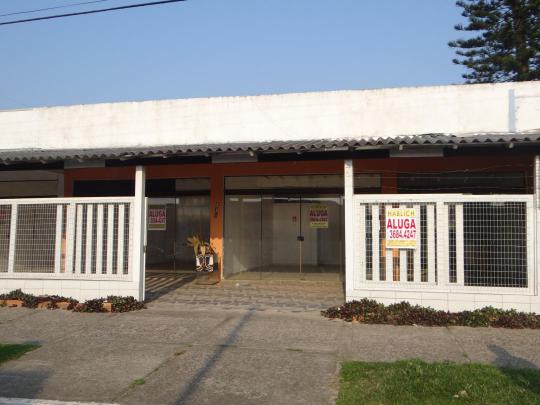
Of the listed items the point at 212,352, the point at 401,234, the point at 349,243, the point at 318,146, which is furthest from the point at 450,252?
the point at 212,352

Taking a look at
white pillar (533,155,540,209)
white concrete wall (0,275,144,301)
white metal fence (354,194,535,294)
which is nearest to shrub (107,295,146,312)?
white concrete wall (0,275,144,301)

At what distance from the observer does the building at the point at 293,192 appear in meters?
8.62

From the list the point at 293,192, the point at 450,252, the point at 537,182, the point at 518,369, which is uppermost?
the point at 293,192

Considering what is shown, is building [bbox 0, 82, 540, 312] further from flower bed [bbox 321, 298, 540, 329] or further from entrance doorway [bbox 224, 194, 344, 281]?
flower bed [bbox 321, 298, 540, 329]

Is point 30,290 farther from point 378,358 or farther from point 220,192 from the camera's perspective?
point 378,358

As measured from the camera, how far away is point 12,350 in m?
6.77

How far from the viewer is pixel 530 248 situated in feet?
27.6

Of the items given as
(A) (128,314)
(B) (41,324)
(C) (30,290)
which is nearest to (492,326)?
(A) (128,314)

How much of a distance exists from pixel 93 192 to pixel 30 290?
4863 millimetres

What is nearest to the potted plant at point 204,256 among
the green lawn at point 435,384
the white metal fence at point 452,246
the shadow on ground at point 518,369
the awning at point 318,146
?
the awning at point 318,146

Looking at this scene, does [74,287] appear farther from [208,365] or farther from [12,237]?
[208,365]

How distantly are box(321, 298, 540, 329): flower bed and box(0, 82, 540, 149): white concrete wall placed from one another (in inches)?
218

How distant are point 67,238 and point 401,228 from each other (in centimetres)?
648

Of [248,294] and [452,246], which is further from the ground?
[452,246]
